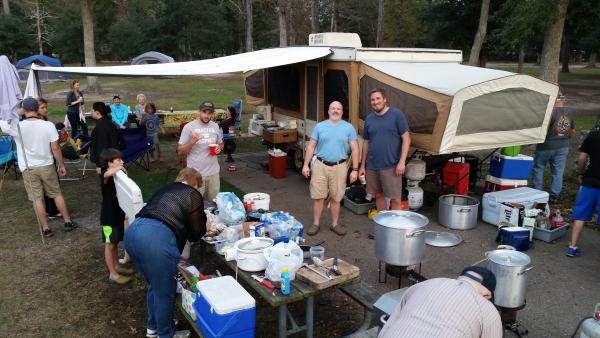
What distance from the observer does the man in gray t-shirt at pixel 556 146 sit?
6.41 metres

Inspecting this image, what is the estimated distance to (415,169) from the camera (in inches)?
245

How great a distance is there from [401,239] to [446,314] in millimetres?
1842

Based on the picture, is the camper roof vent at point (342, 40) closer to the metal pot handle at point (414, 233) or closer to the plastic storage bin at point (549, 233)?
the plastic storage bin at point (549, 233)

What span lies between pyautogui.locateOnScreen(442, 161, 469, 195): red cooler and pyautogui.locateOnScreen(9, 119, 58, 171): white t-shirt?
17.2ft

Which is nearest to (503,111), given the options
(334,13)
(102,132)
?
(102,132)

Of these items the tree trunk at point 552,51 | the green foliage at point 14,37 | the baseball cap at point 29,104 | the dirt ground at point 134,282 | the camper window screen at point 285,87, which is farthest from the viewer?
the green foliage at point 14,37

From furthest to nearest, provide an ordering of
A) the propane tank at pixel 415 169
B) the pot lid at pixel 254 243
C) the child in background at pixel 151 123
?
the child in background at pixel 151 123 < the propane tank at pixel 415 169 < the pot lid at pixel 254 243

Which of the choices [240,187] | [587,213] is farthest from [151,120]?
[587,213]

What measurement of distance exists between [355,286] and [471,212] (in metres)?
2.59

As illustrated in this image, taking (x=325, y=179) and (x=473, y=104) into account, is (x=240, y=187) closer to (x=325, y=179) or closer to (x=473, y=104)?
(x=325, y=179)

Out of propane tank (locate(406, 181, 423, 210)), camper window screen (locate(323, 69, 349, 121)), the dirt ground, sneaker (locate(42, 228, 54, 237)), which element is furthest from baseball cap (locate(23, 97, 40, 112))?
propane tank (locate(406, 181, 423, 210))

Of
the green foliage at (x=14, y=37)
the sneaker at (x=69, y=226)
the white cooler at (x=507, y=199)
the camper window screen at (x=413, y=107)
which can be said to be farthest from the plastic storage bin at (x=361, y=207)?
the green foliage at (x=14, y=37)

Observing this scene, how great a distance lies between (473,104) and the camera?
5504 millimetres

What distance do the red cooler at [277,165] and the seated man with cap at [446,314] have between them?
19.9 feet
